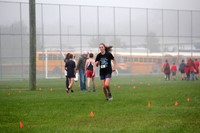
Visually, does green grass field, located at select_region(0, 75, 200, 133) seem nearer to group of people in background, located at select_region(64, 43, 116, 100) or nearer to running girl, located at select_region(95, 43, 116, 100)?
running girl, located at select_region(95, 43, 116, 100)

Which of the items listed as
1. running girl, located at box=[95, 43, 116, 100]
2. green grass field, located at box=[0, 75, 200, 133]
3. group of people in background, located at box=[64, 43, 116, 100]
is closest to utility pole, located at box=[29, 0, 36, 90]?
group of people in background, located at box=[64, 43, 116, 100]

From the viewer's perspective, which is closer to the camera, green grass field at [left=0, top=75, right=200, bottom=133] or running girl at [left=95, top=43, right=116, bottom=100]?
green grass field at [left=0, top=75, right=200, bottom=133]

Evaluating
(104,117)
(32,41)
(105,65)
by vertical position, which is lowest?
(104,117)

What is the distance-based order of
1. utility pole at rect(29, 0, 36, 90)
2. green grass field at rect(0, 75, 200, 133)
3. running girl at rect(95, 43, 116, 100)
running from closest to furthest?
green grass field at rect(0, 75, 200, 133)
running girl at rect(95, 43, 116, 100)
utility pole at rect(29, 0, 36, 90)

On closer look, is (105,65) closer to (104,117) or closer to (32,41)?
(104,117)

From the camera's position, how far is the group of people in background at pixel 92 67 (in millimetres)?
15828

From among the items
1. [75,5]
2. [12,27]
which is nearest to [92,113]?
[12,27]

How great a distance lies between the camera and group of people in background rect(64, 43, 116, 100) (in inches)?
623

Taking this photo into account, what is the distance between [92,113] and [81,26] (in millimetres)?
37613

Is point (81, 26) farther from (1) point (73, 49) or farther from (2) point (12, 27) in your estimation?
(2) point (12, 27)

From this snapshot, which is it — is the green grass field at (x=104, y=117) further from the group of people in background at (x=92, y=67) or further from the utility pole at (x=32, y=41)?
the utility pole at (x=32, y=41)

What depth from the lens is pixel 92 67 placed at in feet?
71.8

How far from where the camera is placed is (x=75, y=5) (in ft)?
162

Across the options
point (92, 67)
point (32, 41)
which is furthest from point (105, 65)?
point (32, 41)
